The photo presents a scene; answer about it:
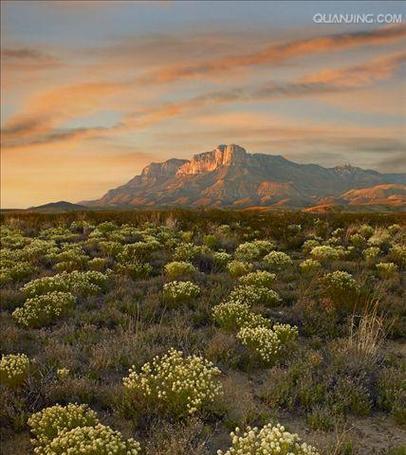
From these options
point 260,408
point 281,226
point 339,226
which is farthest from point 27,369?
point 339,226

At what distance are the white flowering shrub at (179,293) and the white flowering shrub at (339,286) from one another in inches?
123

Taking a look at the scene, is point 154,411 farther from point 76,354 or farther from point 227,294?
point 227,294

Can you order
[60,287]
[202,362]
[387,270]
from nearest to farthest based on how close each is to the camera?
1. [202,362]
2. [60,287]
3. [387,270]

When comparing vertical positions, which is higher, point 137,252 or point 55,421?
point 137,252

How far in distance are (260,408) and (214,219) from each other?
23.3 metres

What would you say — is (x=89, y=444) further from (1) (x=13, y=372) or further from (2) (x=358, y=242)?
(2) (x=358, y=242)

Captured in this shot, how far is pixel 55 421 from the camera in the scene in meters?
5.57

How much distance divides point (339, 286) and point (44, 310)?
22.0ft

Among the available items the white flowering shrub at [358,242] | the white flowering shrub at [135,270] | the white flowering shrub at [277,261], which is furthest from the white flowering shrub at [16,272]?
the white flowering shrub at [358,242]

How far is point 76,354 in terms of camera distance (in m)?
7.81

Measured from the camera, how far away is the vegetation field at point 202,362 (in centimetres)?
566

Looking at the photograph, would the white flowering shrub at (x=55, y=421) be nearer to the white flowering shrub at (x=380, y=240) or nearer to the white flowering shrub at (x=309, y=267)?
the white flowering shrub at (x=309, y=267)

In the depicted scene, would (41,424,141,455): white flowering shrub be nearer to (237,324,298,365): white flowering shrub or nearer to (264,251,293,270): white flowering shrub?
(237,324,298,365): white flowering shrub

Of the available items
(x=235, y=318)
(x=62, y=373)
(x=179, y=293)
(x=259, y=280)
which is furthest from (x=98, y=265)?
(x=62, y=373)
